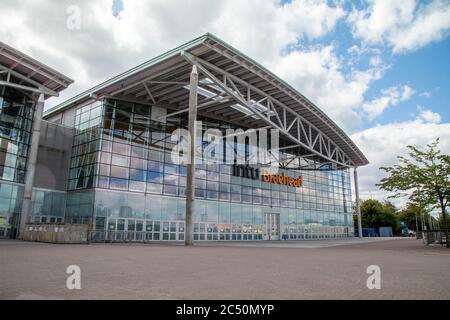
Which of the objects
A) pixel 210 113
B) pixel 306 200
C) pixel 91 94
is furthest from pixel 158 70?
pixel 306 200

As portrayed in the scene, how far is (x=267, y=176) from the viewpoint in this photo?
41.3m

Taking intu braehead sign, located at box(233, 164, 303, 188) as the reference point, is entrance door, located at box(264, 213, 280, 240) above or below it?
below

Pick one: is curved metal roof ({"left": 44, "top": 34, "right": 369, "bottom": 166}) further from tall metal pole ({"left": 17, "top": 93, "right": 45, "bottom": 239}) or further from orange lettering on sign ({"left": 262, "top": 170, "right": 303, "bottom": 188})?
orange lettering on sign ({"left": 262, "top": 170, "right": 303, "bottom": 188})

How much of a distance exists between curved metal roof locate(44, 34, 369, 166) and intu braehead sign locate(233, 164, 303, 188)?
505 centimetres

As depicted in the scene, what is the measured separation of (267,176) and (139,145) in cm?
1659

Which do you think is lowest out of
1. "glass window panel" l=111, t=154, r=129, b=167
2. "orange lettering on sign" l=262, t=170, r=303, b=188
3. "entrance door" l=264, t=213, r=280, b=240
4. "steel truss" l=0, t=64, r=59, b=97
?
"entrance door" l=264, t=213, r=280, b=240

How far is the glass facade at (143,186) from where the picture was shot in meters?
28.6

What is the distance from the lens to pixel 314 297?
5527 mm

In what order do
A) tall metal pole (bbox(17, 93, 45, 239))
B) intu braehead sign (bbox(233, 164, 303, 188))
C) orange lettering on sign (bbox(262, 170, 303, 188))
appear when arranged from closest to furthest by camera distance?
1. tall metal pole (bbox(17, 93, 45, 239))
2. intu braehead sign (bbox(233, 164, 303, 188))
3. orange lettering on sign (bbox(262, 170, 303, 188))

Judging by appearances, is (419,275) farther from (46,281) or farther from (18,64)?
(18,64)

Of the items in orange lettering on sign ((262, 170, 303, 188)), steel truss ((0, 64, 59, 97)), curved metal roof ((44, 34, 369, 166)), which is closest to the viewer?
curved metal roof ((44, 34, 369, 166))

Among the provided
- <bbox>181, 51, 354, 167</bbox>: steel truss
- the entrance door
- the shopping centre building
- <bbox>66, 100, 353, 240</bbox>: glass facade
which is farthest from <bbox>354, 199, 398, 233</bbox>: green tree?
the shopping centre building

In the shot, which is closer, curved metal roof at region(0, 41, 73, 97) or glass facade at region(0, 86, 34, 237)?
curved metal roof at region(0, 41, 73, 97)

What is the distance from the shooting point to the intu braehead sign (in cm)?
3811
